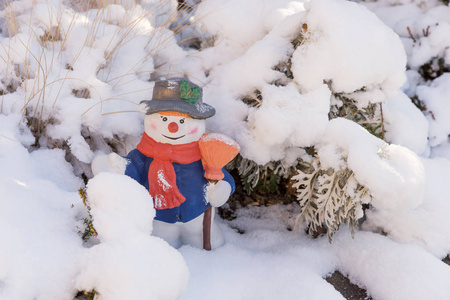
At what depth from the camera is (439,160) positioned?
2303 millimetres

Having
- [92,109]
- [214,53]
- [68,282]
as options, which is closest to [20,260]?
[68,282]

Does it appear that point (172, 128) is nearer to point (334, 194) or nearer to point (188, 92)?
point (188, 92)

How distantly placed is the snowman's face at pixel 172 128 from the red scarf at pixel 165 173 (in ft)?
0.09

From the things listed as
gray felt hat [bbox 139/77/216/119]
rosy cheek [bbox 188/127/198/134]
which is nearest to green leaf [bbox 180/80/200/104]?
gray felt hat [bbox 139/77/216/119]

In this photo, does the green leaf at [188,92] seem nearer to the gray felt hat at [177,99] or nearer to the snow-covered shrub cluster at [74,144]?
the gray felt hat at [177,99]

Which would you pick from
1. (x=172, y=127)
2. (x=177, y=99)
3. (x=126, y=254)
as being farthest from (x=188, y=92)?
(x=126, y=254)

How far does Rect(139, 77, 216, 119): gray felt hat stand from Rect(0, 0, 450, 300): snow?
0.86ft

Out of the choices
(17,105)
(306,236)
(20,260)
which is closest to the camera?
(20,260)

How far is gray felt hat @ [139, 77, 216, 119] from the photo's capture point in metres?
1.59

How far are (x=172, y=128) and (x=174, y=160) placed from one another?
0.14m

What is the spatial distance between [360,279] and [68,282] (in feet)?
4.07

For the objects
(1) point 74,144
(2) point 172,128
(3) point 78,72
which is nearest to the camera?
(2) point 172,128

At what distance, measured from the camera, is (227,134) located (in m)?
1.88

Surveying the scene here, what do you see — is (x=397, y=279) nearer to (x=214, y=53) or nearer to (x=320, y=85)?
(x=320, y=85)
